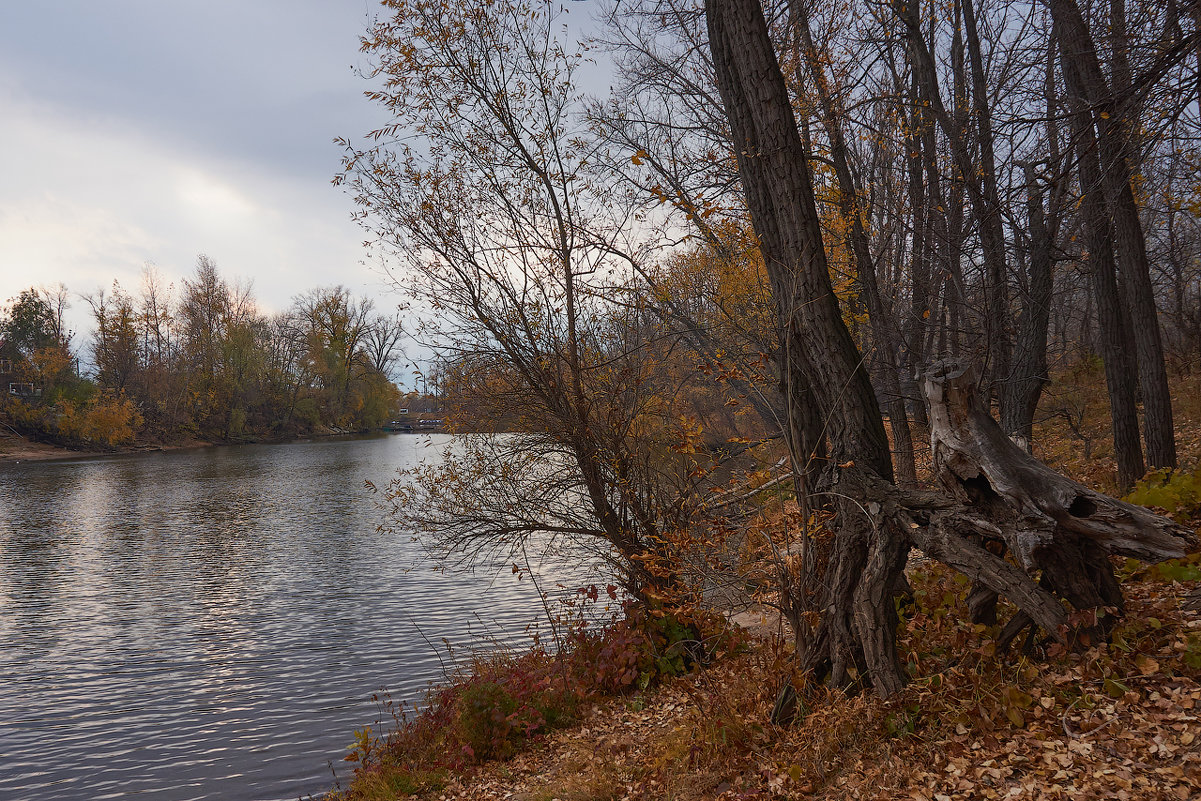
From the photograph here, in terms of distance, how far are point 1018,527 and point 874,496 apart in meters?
0.91

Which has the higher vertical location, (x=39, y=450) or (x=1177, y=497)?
(x=39, y=450)

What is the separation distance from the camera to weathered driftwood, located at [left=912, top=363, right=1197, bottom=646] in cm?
393

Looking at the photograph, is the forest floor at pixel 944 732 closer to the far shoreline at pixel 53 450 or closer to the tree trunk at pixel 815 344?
the tree trunk at pixel 815 344

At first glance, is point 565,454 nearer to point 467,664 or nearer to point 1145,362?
point 467,664

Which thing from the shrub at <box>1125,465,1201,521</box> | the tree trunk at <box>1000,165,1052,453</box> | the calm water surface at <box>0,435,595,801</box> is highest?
the tree trunk at <box>1000,165,1052,453</box>

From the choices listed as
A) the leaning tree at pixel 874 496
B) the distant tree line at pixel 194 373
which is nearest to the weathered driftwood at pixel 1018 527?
the leaning tree at pixel 874 496

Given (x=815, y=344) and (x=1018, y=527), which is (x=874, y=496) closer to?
(x=1018, y=527)

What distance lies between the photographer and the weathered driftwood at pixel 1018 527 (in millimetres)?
3934

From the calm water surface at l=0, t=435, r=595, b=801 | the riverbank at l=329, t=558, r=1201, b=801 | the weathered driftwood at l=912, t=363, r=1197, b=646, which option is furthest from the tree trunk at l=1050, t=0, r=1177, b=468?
the calm water surface at l=0, t=435, r=595, b=801

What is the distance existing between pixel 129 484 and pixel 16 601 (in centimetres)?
2057

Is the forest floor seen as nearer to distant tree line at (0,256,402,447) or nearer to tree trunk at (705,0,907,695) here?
tree trunk at (705,0,907,695)

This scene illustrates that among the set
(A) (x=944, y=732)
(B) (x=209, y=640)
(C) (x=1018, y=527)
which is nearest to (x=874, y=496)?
(C) (x=1018, y=527)

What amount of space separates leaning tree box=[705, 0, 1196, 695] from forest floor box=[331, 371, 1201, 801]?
244 mm

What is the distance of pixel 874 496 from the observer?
493cm
